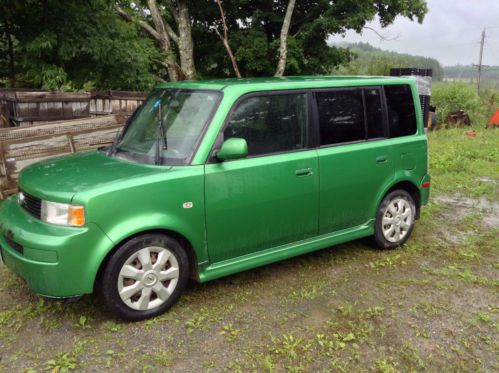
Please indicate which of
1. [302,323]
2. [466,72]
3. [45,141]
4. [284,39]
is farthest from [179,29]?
[466,72]

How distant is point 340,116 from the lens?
4.43 meters

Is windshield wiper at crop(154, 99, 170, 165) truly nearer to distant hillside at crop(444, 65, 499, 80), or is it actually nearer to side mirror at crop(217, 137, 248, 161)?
side mirror at crop(217, 137, 248, 161)

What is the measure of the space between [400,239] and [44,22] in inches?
295

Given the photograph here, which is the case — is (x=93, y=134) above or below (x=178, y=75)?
below

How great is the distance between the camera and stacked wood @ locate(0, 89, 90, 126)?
7773mm

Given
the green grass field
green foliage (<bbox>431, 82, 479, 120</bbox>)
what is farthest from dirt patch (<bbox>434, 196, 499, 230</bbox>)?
green foliage (<bbox>431, 82, 479, 120</bbox>)

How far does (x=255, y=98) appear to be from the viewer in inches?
154

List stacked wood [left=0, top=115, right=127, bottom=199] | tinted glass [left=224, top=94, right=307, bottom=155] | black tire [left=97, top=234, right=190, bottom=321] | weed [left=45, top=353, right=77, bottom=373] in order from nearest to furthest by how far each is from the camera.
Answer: weed [left=45, top=353, right=77, bottom=373]
black tire [left=97, top=234, right=190, bottom=321]
tinted glass [left=224, top=94, right=307, bottom=155]
stacked wood [left=0, top=115, right=127, bottom=199]

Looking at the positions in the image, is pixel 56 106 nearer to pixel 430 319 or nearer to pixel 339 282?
pixel 339 282

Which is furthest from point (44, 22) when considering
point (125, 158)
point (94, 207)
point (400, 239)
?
point (400, 239)

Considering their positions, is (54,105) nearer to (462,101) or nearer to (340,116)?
(340,116)

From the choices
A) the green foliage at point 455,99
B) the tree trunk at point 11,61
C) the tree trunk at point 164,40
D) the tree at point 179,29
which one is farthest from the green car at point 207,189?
the green foliage at point 455,99

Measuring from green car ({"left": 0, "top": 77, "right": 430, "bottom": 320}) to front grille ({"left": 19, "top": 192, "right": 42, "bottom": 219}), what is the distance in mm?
15

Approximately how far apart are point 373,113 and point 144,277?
9.09 ft
